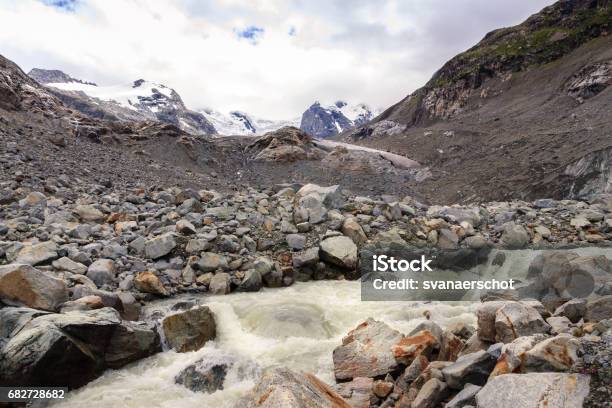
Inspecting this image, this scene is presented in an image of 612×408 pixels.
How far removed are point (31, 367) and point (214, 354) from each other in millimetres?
3378

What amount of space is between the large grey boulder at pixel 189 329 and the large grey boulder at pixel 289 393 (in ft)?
10.9

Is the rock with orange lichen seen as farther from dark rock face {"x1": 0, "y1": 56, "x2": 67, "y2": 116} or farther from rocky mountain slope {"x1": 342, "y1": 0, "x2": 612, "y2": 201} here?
dark rock face {"x1": 0, "y1": 56, "x2": 67, "y2": 116}

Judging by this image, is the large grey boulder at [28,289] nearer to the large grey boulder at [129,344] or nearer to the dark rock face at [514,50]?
the large grey boulder at [129,344]

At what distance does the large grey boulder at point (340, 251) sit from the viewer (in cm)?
1477

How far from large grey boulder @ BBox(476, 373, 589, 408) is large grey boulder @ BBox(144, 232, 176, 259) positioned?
35.7 feet

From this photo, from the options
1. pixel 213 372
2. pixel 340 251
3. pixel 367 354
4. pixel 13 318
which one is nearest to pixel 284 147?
pixel 340 251

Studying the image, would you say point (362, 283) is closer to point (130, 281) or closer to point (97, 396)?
point (130, 281)

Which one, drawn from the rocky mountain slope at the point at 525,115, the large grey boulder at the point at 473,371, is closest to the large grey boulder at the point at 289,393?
the large grey boulder at the point at 473,371

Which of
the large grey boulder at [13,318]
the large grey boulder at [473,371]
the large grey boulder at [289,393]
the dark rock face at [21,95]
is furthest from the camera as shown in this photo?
the dark rock face at [21,95]

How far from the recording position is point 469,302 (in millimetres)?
12109

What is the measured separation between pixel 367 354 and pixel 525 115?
52.8 meters

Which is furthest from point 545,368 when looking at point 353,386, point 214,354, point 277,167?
point 277,167

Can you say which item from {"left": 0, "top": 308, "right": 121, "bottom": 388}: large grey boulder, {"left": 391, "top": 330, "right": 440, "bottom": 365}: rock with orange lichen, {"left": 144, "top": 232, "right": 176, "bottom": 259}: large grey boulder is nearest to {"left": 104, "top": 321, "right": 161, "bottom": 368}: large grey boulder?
{"left": 0, "top": 308, "right": 121, "bottom": 388}: large grey boulder

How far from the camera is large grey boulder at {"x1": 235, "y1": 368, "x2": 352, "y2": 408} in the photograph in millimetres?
5578
